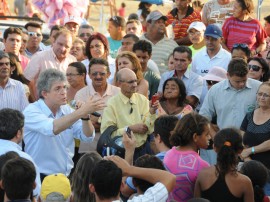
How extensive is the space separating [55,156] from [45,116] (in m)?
0.43

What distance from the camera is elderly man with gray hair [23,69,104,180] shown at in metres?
7.66

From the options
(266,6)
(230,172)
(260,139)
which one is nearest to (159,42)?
(260,139)

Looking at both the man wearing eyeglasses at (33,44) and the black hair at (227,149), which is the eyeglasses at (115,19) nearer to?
the man wearing eyeglasses at (33,44)

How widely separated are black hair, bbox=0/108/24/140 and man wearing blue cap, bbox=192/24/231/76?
4312 millimetres

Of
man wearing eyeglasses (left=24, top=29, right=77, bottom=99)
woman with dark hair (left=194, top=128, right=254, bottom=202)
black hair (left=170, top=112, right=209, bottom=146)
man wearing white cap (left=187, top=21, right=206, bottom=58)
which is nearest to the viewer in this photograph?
woman with dark hair (left=194, top=128, right=254, bottom=202)

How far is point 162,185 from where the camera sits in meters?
5.61

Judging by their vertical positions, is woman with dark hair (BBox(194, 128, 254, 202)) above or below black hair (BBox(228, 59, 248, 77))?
below

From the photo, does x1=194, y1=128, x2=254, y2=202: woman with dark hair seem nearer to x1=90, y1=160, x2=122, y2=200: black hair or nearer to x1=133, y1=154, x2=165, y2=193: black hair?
x1=133, y1=154, x2=165, y2=193: black hair

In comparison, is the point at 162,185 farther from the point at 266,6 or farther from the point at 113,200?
the point at 266,6

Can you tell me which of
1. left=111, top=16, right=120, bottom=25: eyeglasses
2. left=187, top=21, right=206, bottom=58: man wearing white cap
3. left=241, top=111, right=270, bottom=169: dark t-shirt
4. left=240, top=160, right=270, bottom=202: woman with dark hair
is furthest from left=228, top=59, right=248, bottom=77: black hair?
left=111, top=16, right=120, bottom=25: eyeglasses

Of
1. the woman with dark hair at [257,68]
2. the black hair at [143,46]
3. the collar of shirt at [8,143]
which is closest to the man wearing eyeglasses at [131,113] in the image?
the woman with dark hair at [257,68]

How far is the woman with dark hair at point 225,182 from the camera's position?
246 inches

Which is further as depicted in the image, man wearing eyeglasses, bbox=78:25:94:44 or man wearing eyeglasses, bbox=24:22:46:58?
man wearing eyeglasses, bbox=78:25:94:44

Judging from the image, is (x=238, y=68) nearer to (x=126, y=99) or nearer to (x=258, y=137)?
(x=258, y=137)
